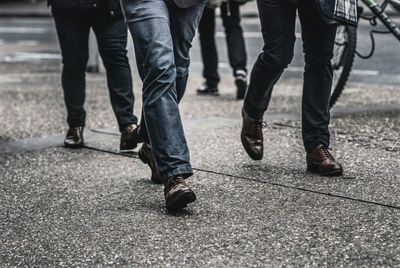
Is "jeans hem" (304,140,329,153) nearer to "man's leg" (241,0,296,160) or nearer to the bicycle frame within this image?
"man's leg" (241,0,296,160)

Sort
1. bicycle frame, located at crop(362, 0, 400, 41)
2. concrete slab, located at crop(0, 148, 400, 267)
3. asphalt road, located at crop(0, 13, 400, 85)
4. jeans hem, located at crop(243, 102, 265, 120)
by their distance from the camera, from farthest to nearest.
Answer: asphalt road, located at crop(0, 13, 400, 85) < bicycle frame, located at crop(362, 0, 400, 41) < jeans hem, located at crop(243, 102, 265, 120) < concrete slab, located at crop(0, 148, 400, 267)

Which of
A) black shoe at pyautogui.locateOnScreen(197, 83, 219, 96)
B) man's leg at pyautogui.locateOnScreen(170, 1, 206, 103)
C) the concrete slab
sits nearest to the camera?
the concrete slab

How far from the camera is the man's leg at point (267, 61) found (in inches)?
183

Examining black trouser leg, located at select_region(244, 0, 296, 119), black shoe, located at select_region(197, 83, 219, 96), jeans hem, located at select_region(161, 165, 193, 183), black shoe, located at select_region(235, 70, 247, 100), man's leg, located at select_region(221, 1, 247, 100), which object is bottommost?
black shoe, located at select_region(197, 83, 219, 96)

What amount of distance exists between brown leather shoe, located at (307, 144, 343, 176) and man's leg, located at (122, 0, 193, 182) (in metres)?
0.99

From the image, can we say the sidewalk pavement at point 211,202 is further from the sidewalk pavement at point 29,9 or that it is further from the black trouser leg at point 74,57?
the sidewalk pavement at point 29,9

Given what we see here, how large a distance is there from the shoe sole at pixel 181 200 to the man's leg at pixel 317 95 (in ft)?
3.48

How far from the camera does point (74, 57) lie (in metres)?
5.75

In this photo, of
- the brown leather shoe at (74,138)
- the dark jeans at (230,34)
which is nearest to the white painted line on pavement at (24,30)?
the dark jeans at (230,34)

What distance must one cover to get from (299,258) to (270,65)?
1.66 m

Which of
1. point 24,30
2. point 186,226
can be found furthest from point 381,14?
point 24,30

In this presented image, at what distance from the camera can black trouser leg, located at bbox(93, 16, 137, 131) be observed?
18.1 ft

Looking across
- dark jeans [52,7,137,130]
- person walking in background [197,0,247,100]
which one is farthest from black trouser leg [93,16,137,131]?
person walking in background [197,0,247,100]

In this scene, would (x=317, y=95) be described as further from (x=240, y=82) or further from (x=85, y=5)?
(x=240, y=82)
